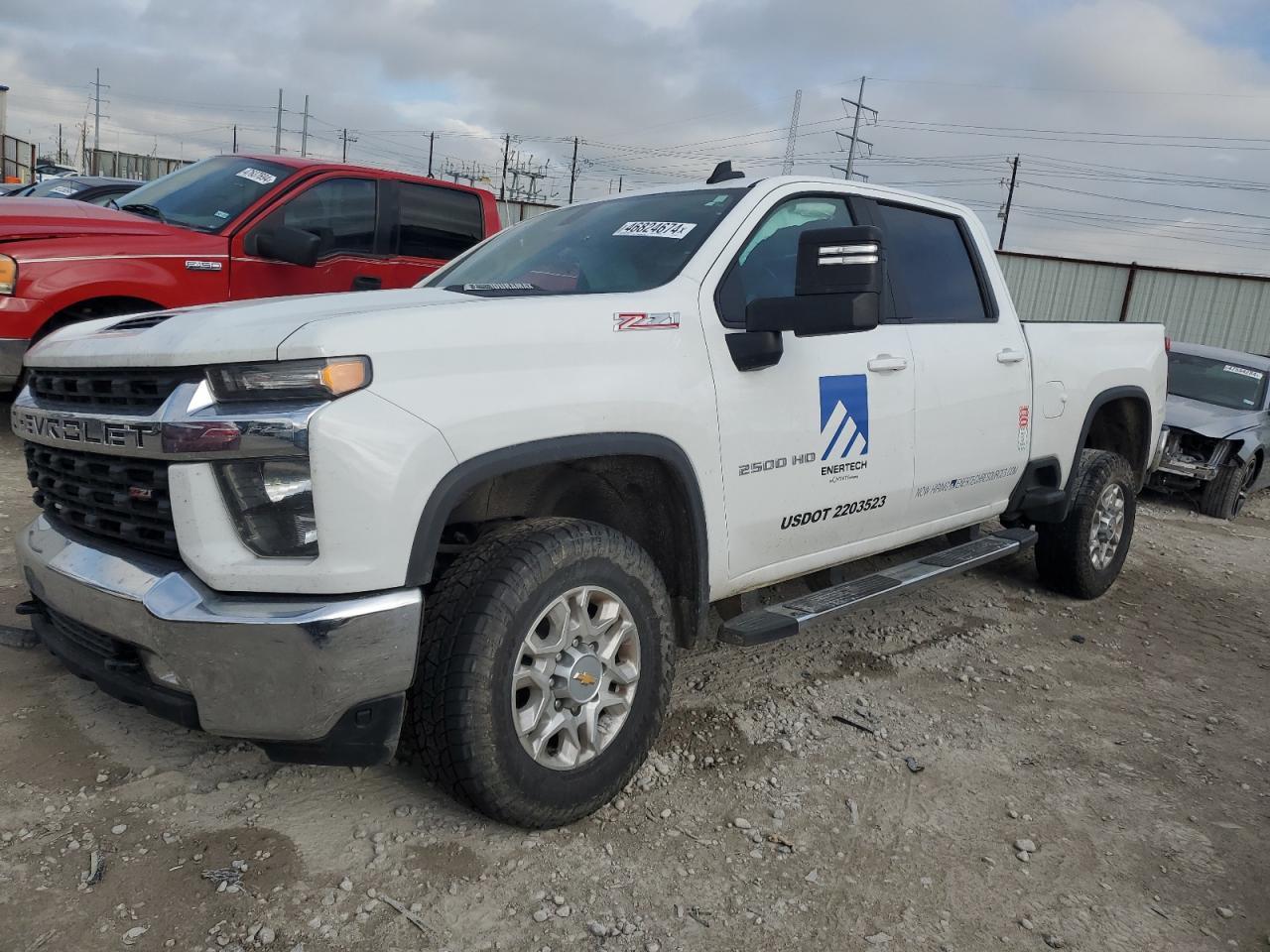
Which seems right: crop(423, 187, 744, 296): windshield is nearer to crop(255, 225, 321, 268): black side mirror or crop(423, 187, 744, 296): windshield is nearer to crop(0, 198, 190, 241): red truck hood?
crop(255, 225, 321, 268): black side mirror

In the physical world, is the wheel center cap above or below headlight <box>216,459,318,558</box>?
below

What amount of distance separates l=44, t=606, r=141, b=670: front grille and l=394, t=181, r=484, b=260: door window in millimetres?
4648

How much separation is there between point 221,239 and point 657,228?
3708mm

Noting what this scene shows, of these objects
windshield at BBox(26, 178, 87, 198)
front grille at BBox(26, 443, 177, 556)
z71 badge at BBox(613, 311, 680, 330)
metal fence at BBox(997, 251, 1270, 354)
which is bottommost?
front grille at BBox(26, 443, 177, 556)

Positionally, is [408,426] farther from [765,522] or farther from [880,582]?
[880,582]

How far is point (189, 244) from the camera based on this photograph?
5.84m

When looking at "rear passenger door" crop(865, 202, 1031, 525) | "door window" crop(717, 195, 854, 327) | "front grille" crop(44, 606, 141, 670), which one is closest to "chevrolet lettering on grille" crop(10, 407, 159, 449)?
"front grille" crop(44, 606, 141, 670)

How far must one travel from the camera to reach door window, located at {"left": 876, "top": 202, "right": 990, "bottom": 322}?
3.91 m

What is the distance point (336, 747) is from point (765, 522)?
1.50 meters

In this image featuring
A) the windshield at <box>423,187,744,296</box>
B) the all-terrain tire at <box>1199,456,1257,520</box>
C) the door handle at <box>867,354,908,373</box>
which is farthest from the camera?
the all-terrain tire at <box>1199,456,1257,520</box>

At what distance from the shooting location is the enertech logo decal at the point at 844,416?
3271 mm

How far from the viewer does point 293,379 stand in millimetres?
2172

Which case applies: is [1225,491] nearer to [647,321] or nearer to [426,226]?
[426,226]

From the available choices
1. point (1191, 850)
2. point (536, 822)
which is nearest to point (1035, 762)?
point (1191, 850)
